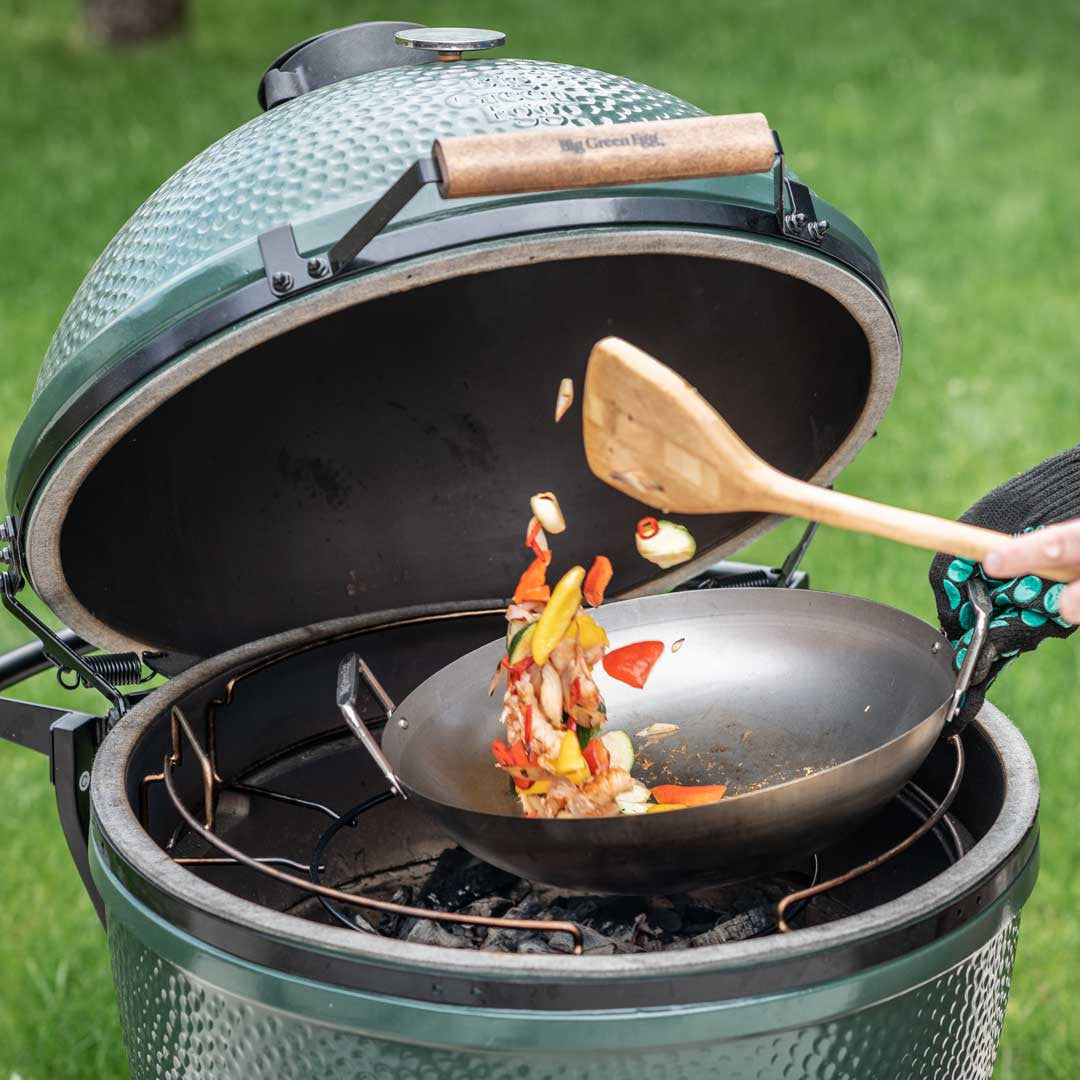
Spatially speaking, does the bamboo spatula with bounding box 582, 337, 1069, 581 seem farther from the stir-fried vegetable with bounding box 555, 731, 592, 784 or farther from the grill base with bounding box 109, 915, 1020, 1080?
the grill base with bounding box 109, 915, 1020, 1080

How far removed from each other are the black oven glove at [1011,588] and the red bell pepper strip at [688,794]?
36 cm

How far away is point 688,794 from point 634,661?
8.2 inches

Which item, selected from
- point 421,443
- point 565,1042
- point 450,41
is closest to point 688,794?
point 565,1042

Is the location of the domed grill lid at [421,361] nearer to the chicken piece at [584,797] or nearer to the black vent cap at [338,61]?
the black vent cap at [338,61]

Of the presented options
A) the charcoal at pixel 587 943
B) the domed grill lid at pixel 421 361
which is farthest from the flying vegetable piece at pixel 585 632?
the domed grill lid at pixel 421 361

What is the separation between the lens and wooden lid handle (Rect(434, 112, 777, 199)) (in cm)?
162

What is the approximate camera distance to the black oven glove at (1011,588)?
201 cm

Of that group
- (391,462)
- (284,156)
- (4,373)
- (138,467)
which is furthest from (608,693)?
(4,373)

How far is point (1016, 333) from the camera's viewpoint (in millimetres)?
6273

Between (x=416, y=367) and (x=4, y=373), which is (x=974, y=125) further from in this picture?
(x=416, y=367)

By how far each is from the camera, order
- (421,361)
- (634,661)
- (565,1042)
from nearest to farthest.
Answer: (565,1042) → (634,661) → (421,361)

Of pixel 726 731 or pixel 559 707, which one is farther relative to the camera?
pixel 726 731

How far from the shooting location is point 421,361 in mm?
2412

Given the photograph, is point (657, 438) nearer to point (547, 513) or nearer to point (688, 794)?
point (547, 513)
